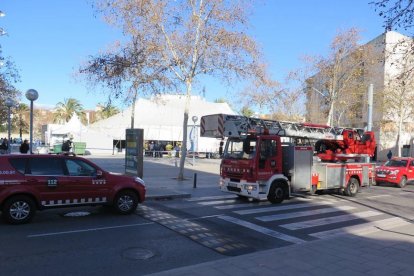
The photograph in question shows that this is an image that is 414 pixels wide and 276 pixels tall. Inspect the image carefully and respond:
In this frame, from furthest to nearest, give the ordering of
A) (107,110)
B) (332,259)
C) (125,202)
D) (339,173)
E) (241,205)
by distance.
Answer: (107,110)
(339,173)
(241,205)
(125,202)
(332,259)

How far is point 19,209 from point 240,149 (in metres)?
7.24

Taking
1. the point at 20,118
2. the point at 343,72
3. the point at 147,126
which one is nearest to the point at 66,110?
the point at 20,118

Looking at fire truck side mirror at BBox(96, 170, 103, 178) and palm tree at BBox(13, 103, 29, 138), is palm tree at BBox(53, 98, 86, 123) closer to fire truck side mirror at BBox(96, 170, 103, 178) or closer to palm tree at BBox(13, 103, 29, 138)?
palm tree at BBox(13, 103, 29, 138)

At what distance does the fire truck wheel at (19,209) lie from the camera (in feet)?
30.9

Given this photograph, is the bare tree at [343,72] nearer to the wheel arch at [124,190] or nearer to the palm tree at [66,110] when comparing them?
the wheel arch at [124,190]

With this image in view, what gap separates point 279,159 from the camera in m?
14.1

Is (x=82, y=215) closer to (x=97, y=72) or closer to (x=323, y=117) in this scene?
(x=97, y=72)

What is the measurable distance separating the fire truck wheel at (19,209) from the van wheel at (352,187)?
39.3ft

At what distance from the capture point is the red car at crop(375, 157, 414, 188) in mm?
21812

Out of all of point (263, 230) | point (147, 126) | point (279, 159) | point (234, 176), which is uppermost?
point (147, 126)

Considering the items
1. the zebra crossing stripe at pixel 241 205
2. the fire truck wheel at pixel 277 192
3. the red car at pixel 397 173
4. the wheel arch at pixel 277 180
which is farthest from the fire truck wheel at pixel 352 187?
the red car at pixel 397 173

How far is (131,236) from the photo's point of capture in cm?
867

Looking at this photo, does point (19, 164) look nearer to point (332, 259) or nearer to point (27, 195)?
point (27, 195)

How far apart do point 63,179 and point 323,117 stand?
38.2m
